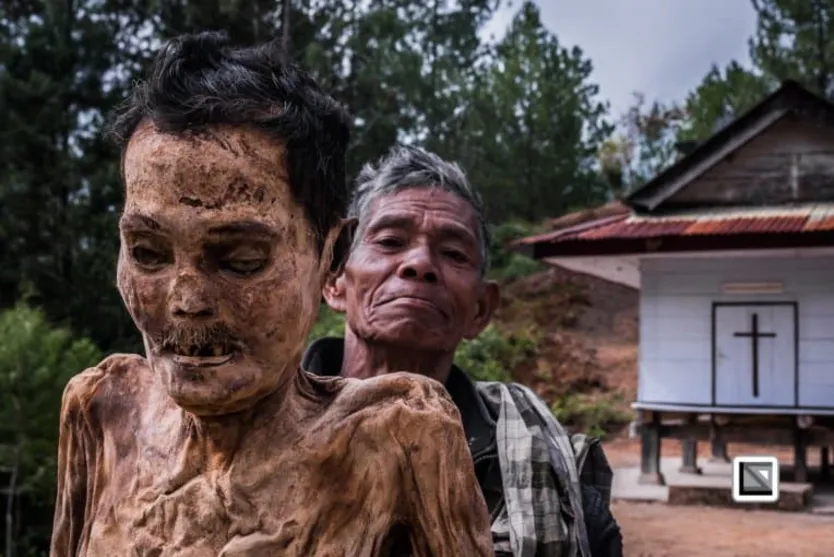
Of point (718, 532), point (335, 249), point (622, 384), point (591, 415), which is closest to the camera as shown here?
point (335, 249)

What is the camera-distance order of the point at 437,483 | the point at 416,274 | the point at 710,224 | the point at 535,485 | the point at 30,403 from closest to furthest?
the point at 437,483
the point at 535,485
the point at 416,274
the point at 30,403
the point at 710,224

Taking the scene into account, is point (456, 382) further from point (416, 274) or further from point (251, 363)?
point (251, 363)

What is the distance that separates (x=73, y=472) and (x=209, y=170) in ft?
2.11

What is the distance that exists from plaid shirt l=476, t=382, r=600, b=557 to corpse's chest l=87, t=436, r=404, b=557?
0.64 meters

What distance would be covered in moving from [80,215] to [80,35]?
3254mm

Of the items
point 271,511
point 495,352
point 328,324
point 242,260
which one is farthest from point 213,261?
point 495,352

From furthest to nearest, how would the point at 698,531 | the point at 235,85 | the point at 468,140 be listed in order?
the point at 468,140 → the point at 698,531 → the point at 235,85

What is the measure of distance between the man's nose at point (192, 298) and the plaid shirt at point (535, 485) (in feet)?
3.17

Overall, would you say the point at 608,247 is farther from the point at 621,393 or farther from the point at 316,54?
the point at 621,393

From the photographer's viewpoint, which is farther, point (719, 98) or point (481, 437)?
point (719, 98)

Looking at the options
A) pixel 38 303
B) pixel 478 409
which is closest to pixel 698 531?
pixel 478 409

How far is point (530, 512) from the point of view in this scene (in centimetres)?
205

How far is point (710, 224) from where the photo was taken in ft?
37.7

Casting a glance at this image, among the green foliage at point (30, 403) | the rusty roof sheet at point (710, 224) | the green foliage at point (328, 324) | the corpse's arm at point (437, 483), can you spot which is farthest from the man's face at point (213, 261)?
the rusty roof sheet at point (710, 224)
